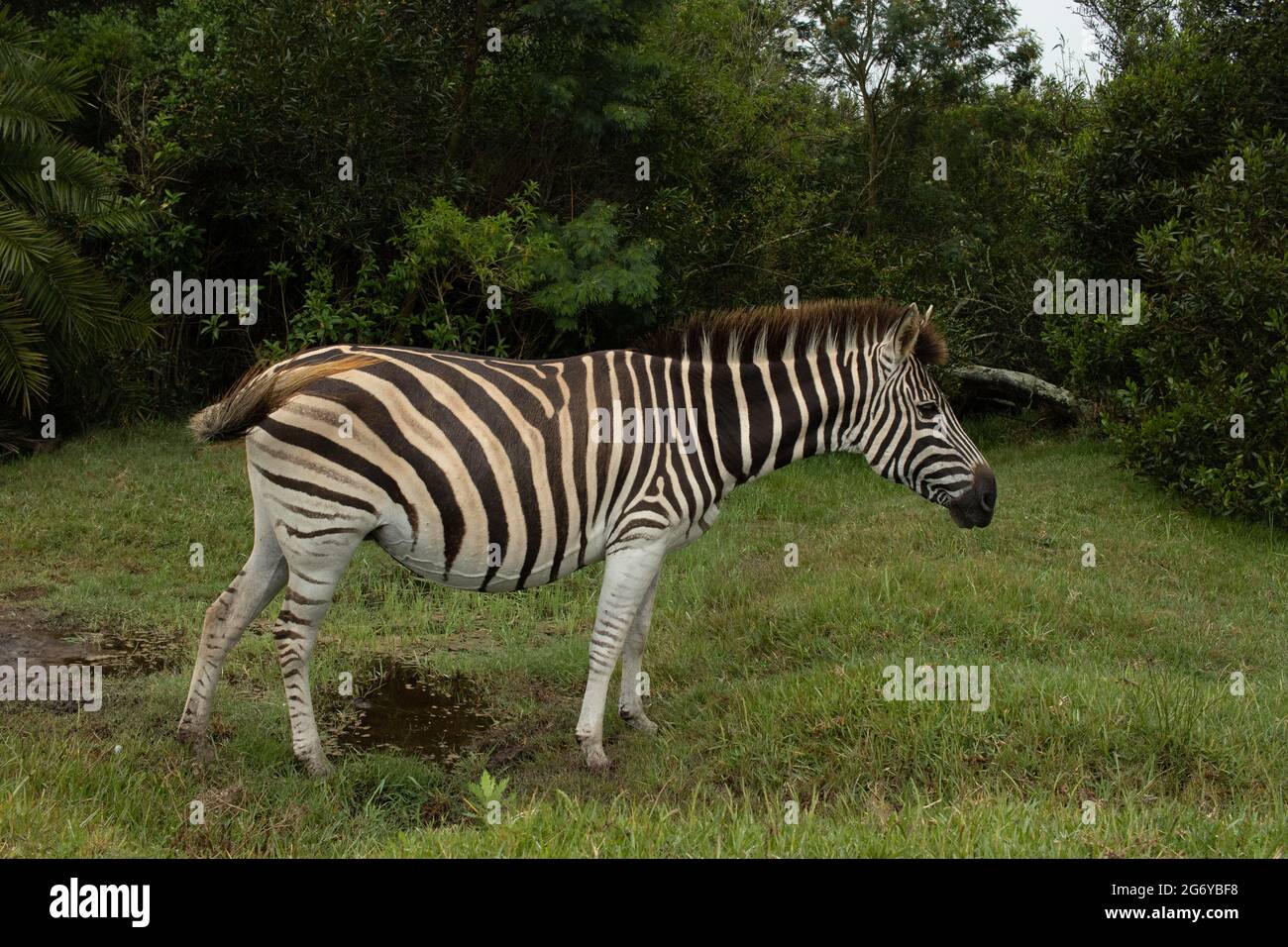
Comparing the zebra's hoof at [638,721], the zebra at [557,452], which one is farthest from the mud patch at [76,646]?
the zebra's hoof at [638,721]

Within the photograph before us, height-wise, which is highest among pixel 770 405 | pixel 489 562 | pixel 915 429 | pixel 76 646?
pixel 770 405

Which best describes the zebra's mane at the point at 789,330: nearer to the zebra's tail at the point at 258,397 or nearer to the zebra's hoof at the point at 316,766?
the zebra's tail at the point at 258,397

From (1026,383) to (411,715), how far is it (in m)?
12.0

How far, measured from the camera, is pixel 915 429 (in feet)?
21.7

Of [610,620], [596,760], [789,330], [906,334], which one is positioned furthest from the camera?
[789,330]

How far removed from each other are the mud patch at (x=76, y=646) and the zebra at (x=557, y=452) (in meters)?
2.07

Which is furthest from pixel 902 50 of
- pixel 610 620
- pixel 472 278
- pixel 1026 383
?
pixel 610 620

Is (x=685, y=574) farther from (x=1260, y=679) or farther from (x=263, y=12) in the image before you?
(x=263, y=12)

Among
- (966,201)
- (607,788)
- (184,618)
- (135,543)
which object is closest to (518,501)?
(607,788)

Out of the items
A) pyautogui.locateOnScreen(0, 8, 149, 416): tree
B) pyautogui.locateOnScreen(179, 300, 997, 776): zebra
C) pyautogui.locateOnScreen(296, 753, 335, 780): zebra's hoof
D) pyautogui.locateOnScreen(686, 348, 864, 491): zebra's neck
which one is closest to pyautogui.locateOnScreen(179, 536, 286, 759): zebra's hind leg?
pyautogui.locateOnScreen(179, 300, 997, 776): zebra

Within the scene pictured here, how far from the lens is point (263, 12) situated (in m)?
14.2

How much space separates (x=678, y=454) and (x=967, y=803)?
2.41 meters

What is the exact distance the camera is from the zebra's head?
6617mm

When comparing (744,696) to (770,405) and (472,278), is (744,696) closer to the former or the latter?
(770,405)
